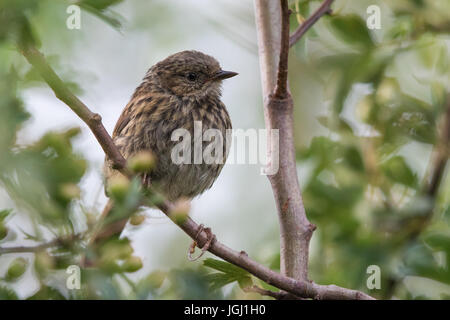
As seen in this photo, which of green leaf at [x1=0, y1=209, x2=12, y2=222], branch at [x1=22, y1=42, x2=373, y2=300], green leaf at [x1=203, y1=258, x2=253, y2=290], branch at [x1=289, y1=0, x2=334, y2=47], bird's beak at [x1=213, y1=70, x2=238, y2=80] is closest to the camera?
green leaf at [x1=0, y1=209, x2=12, y2=222]

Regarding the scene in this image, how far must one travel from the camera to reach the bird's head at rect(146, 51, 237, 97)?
435cm

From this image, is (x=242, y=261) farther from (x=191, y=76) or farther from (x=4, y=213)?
(x=191, y=76)

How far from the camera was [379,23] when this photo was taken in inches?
133

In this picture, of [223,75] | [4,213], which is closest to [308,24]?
[223,75]

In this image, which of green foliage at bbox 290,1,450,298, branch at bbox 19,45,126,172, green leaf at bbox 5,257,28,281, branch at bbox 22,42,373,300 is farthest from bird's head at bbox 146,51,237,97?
green leaf at bbox 5,257,28,281

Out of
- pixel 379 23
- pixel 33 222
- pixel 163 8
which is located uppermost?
pixel 163 8

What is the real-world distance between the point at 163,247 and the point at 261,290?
3341mm

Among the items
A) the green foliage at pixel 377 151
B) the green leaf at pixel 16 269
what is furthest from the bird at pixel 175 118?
the green leaf at pixel 16 269

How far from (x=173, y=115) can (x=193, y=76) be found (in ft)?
1.83

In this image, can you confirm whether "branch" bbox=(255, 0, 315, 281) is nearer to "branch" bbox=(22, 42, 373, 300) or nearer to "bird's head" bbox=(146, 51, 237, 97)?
"branch" bbox=(22, 42, 373, 300)

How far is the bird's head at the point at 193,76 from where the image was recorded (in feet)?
14.3

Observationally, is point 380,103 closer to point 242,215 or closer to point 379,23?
point 379,23

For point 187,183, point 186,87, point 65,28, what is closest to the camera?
point 65,28

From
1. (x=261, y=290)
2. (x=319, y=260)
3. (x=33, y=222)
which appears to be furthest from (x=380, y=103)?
(x=33, y=222)
